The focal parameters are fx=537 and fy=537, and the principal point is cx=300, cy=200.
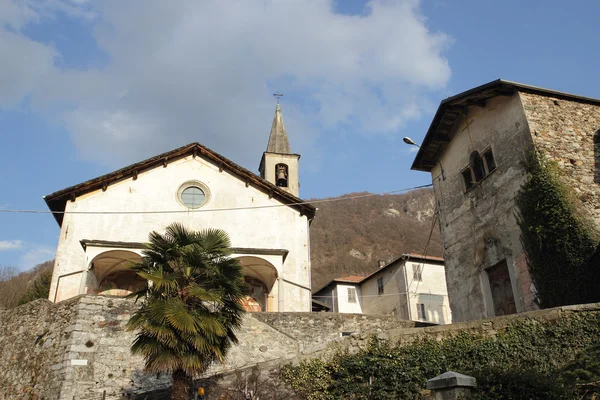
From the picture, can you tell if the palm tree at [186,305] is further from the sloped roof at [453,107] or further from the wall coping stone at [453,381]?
the sloped roof at [453,107]

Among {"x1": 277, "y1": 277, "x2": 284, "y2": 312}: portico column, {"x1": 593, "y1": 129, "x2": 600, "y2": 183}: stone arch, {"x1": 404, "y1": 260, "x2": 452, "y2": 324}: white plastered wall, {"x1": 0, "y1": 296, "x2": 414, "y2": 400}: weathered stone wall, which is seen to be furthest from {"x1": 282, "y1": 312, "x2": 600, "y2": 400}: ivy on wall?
{"x1": 404, "y1": 260, "x2": 452, "y2": 324}: white plastered wall

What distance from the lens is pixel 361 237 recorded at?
7769cm

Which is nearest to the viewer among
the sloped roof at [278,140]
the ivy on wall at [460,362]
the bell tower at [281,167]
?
the ivy on wall at [460,362]

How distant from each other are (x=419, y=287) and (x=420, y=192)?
74080 mm

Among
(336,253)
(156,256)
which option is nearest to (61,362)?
(156,256)

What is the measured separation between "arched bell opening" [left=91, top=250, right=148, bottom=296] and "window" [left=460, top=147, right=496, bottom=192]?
522 inches

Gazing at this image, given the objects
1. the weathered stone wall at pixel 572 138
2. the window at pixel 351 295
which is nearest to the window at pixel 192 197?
the weathered stone wall at pixel 572 138

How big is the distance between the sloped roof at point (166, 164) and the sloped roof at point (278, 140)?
718cm

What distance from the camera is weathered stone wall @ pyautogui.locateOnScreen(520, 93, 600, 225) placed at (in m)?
14.9

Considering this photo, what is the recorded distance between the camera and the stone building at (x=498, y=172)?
15305mm

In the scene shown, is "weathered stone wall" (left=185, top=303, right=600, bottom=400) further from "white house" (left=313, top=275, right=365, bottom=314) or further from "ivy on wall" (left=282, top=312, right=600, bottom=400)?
"white house" (left=313, top=275, right=365, bottom=314)

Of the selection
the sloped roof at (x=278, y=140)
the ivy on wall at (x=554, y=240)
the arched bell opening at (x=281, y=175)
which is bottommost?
the ivy on wall at (x=554, y=240)

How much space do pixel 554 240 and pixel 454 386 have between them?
7645 mm

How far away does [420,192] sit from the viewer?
10794cm
